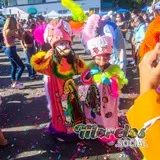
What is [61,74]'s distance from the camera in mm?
3641

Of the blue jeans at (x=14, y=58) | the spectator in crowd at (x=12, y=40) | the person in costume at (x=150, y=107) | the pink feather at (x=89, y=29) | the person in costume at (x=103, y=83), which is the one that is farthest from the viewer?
the blue jeans at (x=14, y=58)

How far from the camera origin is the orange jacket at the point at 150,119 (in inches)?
36.7

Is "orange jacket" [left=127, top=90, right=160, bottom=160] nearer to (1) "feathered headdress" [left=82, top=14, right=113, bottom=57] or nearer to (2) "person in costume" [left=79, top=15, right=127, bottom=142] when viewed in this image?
(2) "person in costume" [left=79, top=15, right=127, bottom=142]

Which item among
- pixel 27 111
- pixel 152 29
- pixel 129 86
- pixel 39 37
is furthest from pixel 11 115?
pixel 152 29

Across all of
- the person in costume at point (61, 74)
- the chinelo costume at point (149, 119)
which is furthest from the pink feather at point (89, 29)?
the chinelo costume at point (149, 119)

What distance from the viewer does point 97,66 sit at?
3.62 m

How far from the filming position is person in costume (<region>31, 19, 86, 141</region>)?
3.59m

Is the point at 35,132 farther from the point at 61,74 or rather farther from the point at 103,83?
the point at 103,83

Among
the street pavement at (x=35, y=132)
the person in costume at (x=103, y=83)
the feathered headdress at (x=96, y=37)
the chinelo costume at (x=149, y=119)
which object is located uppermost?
the chinelo costume at (x=149, y=119)

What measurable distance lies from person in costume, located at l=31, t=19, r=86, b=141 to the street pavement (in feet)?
0.73

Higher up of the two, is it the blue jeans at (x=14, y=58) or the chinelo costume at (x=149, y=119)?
the chinelo costume at (x=149, y=119)

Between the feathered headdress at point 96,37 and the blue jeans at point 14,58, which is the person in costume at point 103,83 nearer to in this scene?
the feathered headdress at point 96,37

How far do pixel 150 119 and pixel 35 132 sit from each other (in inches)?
139

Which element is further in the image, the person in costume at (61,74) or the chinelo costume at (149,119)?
the person in costume at (61,74)
